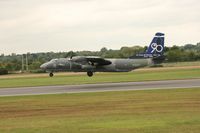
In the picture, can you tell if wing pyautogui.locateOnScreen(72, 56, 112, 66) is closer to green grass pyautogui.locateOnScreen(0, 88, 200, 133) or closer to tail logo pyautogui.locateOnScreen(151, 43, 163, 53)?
tail logo pyautogui.locateOnScreen(151, 43, 163, 53)

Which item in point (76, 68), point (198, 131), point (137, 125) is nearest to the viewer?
point (198, 131)

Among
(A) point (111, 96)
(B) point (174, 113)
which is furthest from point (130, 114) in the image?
(A) point (111, 96)

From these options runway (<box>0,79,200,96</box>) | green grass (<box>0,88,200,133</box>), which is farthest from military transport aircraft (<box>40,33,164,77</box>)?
green grass (<box>0,88,200,133</box>)

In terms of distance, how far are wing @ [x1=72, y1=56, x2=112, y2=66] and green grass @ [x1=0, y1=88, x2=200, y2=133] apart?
831 inches

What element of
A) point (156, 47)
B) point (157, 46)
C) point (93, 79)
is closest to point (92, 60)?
point (93, 79)

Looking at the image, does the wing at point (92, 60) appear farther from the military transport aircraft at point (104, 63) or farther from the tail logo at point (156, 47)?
the tail logo at point (156, 47)

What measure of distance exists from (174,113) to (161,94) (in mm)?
11343

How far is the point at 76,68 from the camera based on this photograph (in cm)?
5822

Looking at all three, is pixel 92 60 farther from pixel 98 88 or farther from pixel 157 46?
pixel 98 88

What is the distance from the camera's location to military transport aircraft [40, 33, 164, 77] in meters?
58.2

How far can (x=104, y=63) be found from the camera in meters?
59.5

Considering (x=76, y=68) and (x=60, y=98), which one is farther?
(x=76, y=68)

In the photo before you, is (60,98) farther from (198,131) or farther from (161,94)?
→ (198,131)

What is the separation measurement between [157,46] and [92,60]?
418 inches
